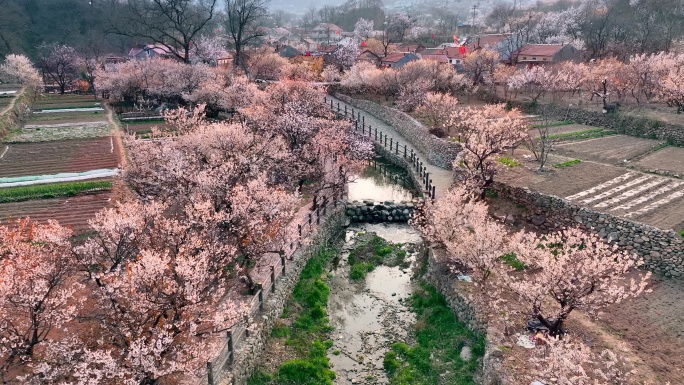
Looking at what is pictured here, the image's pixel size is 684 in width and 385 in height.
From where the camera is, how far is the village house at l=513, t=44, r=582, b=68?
203ft

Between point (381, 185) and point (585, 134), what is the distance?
18497mm

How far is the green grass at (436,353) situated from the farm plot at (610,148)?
65.4 ft

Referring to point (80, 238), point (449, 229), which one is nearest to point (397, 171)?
point (449, 229)

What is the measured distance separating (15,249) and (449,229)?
18.5 meters

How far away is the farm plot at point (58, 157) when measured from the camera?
32925 mm

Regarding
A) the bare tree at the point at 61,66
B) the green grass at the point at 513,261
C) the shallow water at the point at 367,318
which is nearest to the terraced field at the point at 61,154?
the shallow water at the point at 367,318

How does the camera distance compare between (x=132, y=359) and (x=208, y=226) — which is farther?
(x=208, y=226)

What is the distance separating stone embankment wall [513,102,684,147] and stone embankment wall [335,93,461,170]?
13107 mm

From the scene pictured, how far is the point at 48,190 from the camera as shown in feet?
93.1

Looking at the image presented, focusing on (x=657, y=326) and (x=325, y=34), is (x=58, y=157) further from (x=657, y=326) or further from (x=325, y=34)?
(x=325, y=34)

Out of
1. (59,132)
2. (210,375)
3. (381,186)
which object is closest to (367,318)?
(210,375)

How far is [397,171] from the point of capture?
40.6 m

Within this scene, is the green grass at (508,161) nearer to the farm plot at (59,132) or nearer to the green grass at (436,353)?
the green grass at (436,353)

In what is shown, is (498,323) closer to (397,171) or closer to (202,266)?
(202,266)
